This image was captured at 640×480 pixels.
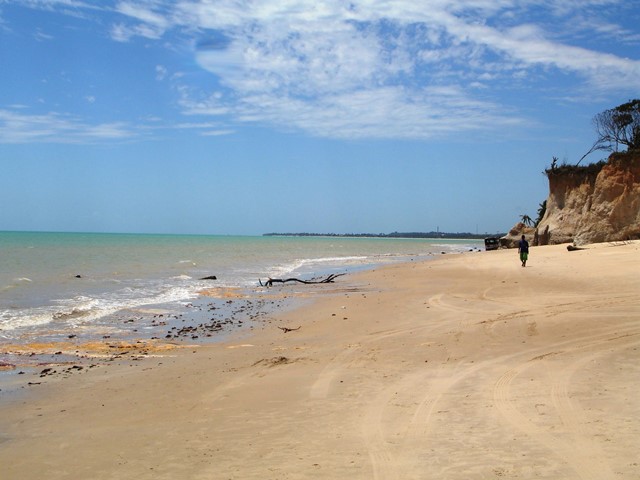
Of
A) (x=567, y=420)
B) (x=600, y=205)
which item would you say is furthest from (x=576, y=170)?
(x=567, y=420)

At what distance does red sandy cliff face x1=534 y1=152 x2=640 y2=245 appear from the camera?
34.5 meters

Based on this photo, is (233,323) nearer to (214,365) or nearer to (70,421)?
(214,365)

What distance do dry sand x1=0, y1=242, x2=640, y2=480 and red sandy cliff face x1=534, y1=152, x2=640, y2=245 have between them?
2602cm

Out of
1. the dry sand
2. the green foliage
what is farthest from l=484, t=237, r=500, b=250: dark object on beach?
the dry sand

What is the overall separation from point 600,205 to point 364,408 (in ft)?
116

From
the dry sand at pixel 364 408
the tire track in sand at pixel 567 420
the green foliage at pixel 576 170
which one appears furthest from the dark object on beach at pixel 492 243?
the tire track in sand at pixel 567 420

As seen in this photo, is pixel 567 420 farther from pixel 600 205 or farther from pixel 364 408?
pixel 600 205

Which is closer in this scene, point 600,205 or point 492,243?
point 600,205

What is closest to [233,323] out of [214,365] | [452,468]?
[214,365]

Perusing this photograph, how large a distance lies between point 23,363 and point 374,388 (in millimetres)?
6523

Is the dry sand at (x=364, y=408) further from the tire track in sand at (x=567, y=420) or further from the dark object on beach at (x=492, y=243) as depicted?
the dark object on beach at (x=492, y=243)

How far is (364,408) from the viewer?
6266mm

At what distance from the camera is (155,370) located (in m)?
9.12

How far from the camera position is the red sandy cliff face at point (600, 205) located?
34469 millimetres
